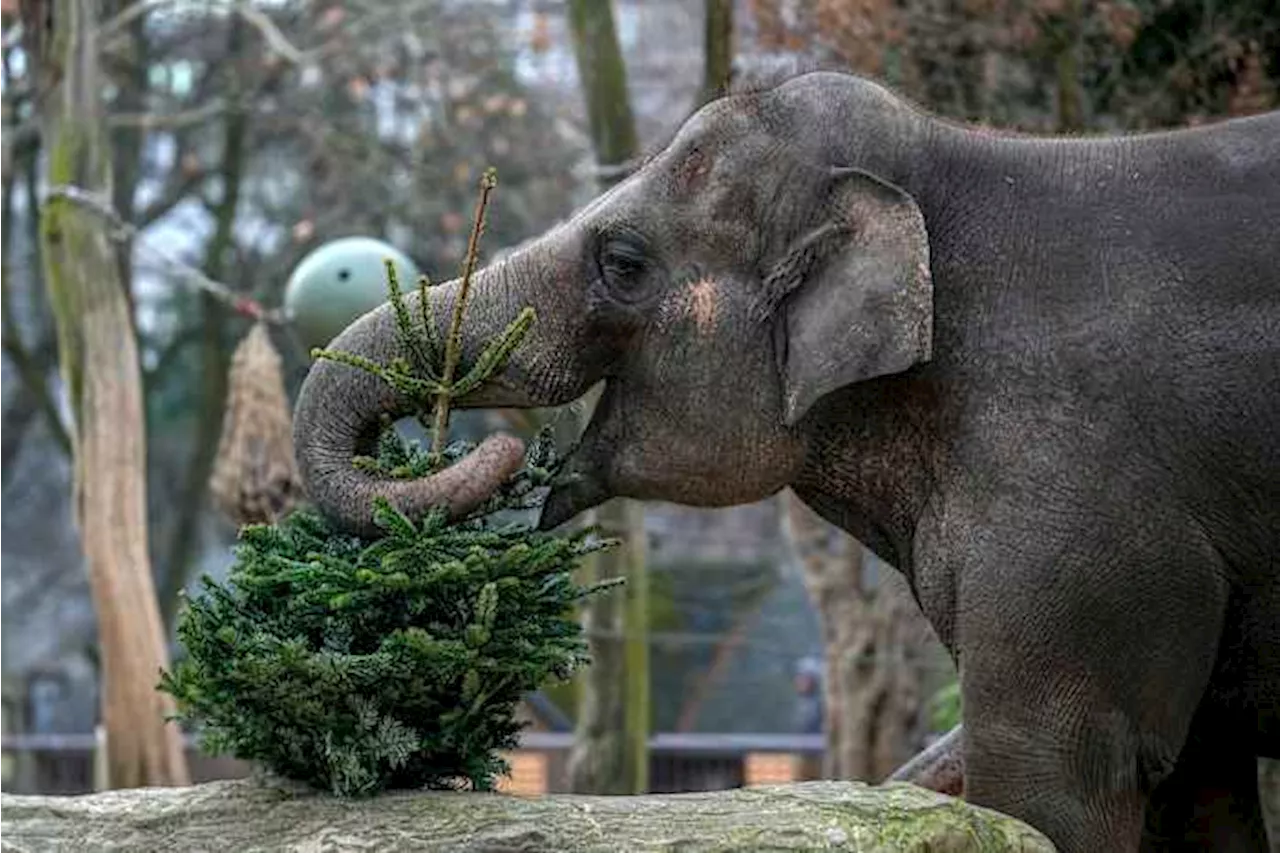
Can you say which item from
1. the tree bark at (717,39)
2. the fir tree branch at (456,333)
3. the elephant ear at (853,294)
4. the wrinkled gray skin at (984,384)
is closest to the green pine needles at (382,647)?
the fir tree branch at (456,333)

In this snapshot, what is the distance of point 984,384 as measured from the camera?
15.4 feet

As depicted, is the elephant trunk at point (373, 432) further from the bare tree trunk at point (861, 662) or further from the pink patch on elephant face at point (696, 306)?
the bare tree trunk at point (861, 662)

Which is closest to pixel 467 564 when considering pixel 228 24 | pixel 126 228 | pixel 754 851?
pixel 754 851

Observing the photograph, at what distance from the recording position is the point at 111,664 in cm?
1120

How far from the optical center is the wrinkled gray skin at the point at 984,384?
179 inches

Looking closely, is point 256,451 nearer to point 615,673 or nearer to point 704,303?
point 615,673

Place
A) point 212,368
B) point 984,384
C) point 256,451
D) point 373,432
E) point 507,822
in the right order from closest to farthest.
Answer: point 507,822, point 984,384, point 373,432, point 256,451, point 212,368

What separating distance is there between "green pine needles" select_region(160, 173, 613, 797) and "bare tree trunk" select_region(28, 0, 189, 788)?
21.9ft

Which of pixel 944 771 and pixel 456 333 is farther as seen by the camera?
pixel 944 771

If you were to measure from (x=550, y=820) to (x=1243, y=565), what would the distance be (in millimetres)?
1471

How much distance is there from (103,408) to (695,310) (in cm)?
680

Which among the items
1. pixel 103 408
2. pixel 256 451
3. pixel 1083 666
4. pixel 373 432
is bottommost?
pixel 1083 666

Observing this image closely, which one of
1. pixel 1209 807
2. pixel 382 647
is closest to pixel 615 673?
pixel 1209 807

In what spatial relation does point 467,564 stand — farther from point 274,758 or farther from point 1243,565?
point 1243,565
